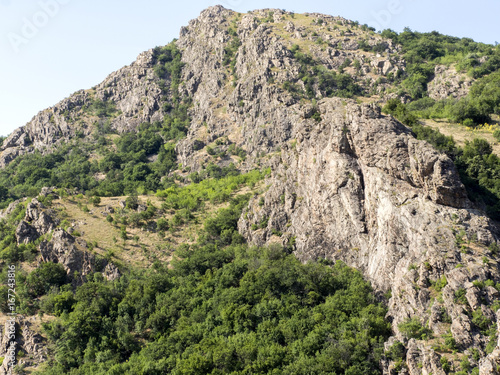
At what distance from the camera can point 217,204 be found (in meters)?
104

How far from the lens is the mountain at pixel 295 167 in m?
51.2

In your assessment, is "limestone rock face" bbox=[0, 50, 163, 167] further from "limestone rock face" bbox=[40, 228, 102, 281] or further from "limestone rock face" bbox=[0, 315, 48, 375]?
"limestone rock face" bbox=[0, 315, 48, 375]

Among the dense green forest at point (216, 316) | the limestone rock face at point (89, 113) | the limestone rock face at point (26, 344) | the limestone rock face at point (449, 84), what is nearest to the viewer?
the dense green forest at point (216, 316)

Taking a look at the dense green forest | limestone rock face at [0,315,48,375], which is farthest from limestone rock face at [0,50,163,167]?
limestone rock face at [0,315,48,375]

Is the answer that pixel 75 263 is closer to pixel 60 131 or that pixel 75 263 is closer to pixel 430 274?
pixel 430 274

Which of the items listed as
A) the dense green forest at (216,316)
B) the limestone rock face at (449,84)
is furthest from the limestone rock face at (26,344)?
the limestone rock face at (449,84)

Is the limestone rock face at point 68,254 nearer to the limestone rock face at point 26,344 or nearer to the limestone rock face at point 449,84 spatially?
the limestone rock face at point 26,344

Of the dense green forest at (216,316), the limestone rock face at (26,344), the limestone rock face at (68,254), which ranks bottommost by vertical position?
the limestone rock face at (26,344)

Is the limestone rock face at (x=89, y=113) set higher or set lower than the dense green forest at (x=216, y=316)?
higher

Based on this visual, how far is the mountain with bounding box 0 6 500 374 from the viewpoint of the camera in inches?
2018

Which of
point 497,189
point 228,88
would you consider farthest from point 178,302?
point 228,88

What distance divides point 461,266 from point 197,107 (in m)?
128

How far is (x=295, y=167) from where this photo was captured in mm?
84938

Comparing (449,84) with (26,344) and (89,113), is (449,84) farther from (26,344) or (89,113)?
(89,113)
